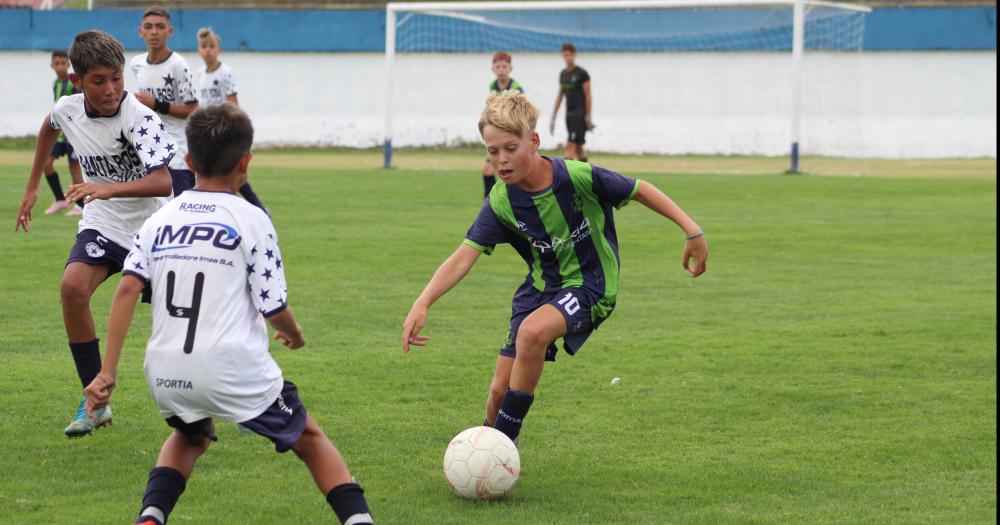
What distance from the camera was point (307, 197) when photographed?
16.8 meters

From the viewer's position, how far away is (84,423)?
5.52 metres

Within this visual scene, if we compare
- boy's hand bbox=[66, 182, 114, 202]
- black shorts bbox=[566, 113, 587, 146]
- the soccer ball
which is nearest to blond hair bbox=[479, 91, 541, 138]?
the soccer ball

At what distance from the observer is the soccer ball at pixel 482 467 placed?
4684mm

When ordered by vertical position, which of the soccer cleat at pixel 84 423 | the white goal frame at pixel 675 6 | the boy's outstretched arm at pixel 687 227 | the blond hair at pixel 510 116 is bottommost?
the soccer cleat at pixel 84 423

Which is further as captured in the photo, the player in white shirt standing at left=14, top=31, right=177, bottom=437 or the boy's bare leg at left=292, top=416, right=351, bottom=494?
the player in white shirt standing at left=14, top=31, right=177, bottom=437

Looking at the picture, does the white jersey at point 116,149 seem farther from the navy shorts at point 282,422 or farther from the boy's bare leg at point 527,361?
the navy shorts at point 282,422

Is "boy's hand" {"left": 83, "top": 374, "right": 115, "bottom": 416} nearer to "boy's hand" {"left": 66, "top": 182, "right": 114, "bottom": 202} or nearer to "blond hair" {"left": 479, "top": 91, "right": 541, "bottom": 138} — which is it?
"boy's hand" {"left": 66, "top": 182, "right": 114, "bottom": 202}

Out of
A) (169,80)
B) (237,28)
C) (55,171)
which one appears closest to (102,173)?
(169,80)

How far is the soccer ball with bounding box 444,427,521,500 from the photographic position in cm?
468

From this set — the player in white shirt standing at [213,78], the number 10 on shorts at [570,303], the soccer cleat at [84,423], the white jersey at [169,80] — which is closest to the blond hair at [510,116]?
the number 10 on shorts at [570,303]

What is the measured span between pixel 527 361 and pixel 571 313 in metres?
0.27

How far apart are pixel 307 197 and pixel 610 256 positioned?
12018mm

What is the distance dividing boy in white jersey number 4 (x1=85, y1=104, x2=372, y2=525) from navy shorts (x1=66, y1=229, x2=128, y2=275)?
1879 millimetres

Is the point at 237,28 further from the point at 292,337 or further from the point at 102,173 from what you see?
the point at 292,337
